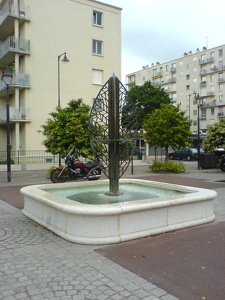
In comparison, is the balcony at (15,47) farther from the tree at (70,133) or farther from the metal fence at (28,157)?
the tree at (70,133)

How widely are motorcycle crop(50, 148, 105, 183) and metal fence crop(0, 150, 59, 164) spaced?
9.14 m

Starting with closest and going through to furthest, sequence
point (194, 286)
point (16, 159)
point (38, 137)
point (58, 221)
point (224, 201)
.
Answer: point (194, 286)
point (58, 221)
point (224, 201)
point (16, 159)
point (38, 137)

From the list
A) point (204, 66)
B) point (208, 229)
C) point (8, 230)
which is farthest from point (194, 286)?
point (204, 66)

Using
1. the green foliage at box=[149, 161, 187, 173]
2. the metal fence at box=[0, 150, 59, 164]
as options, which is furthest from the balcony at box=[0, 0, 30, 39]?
the green foliage at box=[149, 161, 187, 173]

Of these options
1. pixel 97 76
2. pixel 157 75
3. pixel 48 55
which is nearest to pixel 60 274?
pixel 48 55

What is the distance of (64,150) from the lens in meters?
14.3

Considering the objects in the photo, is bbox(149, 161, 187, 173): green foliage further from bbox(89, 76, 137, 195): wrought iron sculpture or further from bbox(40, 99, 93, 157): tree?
bbox(89, 76, 137, 195): wrought iron sculpture

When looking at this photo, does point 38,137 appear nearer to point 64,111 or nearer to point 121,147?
point 64,111

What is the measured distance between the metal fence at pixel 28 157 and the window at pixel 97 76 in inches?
356

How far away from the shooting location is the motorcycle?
43.3ft

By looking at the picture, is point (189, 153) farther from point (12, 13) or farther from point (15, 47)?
→ point (12, 13)

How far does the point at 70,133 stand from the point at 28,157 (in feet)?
32.2

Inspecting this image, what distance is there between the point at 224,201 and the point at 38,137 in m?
19.3

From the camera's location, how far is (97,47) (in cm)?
2831
